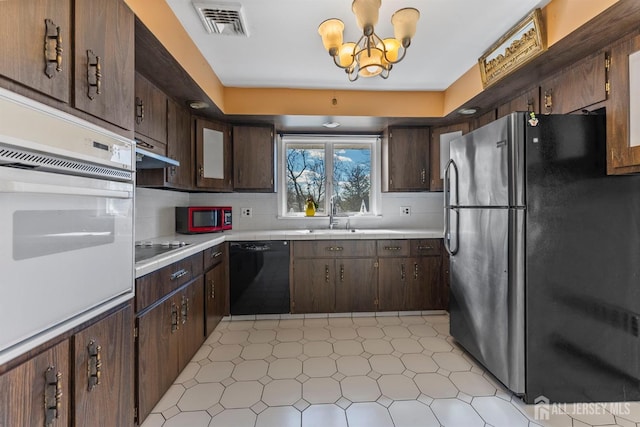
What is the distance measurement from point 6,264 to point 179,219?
2.22 m

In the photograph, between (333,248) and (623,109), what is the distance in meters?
2.21

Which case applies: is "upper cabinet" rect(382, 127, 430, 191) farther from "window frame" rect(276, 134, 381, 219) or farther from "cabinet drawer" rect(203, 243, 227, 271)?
"cabinet drawer" rect(203, 243, 227, 271)

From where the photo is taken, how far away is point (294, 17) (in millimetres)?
1801

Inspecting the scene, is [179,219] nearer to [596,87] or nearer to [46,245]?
Result: [46,245]

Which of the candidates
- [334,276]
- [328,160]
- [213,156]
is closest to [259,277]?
[334,276]

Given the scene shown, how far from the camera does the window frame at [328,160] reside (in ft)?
11.6

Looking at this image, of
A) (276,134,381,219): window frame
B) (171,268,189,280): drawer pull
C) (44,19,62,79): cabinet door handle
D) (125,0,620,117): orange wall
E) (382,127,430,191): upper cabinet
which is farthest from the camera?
(276,134,381,219): window frame

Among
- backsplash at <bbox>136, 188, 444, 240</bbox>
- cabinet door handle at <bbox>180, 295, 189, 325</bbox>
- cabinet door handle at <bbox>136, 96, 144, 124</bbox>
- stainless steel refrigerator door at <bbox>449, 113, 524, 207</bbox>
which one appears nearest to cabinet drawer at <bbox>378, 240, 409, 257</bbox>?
backsplash at <bbox>136, 188, 444, 240</bbox>

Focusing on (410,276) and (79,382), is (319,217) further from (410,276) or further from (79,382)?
(79,382)

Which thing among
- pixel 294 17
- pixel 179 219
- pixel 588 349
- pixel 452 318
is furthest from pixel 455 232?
pixel 179 219

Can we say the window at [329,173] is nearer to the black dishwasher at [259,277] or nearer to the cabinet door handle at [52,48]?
the black dishwasher at [259,277]

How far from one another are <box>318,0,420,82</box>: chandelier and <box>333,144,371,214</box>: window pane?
185 centimetres

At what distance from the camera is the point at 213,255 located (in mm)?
2521

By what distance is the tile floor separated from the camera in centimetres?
155
